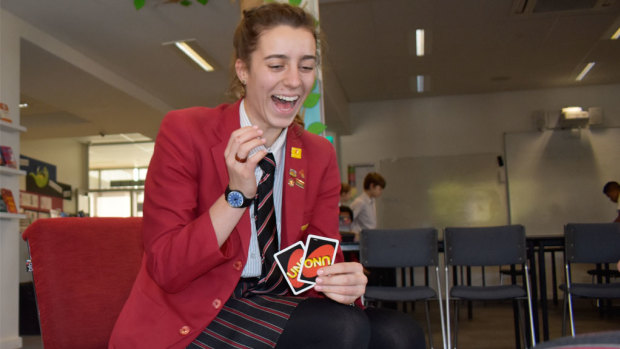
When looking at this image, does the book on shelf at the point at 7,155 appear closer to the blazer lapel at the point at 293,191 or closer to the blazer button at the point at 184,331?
the blazer lapel at the point at 293,191

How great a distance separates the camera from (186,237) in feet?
3.34

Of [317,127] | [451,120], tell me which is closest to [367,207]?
[451,120]

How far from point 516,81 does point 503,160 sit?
123cm

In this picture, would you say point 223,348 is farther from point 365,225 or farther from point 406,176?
point 406,176

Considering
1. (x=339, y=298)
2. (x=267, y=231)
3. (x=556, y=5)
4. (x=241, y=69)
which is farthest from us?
(x=556, y=5)

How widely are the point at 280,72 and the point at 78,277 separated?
635mm

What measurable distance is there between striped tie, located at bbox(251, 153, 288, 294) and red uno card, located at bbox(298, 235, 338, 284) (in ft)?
0.25

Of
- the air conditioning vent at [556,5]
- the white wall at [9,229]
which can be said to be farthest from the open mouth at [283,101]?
the air conditioning vent at [556,5]

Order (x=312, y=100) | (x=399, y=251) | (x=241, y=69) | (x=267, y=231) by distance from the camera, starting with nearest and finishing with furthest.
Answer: (x=267, y=231)
(x=241, y=69)
(x=312, y=100)
(x=399, y=251)

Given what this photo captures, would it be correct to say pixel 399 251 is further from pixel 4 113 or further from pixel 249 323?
pixel 4 113

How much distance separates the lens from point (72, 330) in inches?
49.2

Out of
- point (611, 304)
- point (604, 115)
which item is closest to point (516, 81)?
point (604, 115)

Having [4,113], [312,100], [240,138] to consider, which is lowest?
[240,138]

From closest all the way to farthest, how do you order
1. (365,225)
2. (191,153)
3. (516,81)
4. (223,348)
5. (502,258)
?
(223,348)
(191,153)
(502,258)
(365,225)
(516,81)
